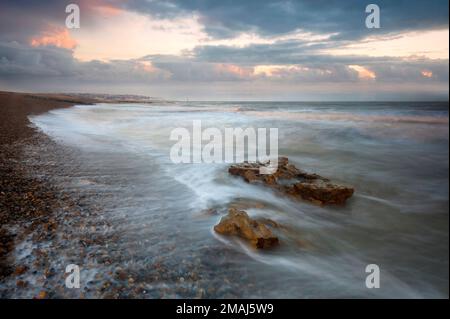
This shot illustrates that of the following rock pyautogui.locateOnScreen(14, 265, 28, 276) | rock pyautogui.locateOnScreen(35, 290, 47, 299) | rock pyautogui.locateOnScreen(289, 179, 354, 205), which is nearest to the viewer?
rock pyautogui.locateOnScreen(35, 290, 47, 299)

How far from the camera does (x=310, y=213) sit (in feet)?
19.0

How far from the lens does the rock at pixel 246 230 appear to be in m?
4.15

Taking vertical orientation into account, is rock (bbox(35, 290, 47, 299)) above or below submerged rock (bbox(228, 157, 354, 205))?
below

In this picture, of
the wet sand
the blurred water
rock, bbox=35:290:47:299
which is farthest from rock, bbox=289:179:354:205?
rock, bbox=35:290:47:299

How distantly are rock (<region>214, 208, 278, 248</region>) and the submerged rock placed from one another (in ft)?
7.73

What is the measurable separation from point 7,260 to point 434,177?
9.37 metres

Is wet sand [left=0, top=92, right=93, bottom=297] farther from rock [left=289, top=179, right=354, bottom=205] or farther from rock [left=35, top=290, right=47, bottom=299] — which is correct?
rock [left=289, top=179, right=354, bottom=205]

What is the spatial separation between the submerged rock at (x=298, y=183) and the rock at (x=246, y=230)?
236cm

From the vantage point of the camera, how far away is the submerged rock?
20.4 feet

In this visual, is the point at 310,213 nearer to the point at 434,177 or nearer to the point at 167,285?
the point at 167,285

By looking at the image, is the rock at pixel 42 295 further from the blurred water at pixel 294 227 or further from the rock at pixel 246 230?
the rock at pixel 246 230

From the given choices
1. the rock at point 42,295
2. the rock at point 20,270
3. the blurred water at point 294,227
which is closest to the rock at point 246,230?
the blurred water at point 294,227

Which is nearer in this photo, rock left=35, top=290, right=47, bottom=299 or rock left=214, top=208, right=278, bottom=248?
rock left=35, top=290, right=47, bottom=299

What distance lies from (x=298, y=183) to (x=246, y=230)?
9.26 ft
